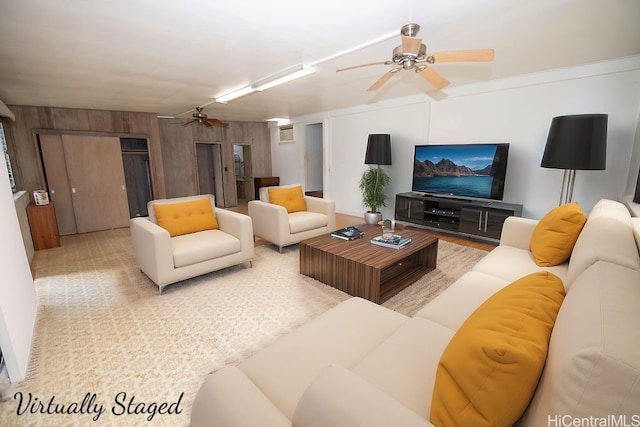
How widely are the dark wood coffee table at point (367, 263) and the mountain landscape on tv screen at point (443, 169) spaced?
178 cm

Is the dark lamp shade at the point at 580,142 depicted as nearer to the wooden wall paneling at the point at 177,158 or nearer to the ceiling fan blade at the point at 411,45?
the ceiling fan blade at the point at 411,45

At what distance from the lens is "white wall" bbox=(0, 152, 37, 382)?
1689 mm

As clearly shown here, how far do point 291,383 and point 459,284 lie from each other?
1376 mm

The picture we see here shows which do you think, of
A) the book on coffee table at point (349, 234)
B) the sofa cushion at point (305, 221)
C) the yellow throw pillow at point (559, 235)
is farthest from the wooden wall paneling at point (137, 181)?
the yellow throw pillow at point (559, 235)

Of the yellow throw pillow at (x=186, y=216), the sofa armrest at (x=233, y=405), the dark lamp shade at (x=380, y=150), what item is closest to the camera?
the sofa armrest at (x=233, y=405)

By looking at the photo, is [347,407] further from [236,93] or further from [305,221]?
[236,93]

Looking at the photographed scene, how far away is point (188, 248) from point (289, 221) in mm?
1420

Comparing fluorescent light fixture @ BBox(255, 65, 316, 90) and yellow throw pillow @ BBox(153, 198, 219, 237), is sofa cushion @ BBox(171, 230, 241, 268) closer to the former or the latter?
yellow throw pillow @ BBox(153, 198, 219, 237)

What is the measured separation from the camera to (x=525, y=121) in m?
3.96

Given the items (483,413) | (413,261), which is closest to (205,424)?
(483,413)

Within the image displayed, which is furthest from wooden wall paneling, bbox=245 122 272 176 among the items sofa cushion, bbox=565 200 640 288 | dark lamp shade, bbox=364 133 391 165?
sofa cushion, bbox=565 200 640 288

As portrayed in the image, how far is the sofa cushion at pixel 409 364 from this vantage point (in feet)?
3.45

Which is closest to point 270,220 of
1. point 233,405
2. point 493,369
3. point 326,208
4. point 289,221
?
point 289,221

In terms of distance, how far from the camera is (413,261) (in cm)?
333
